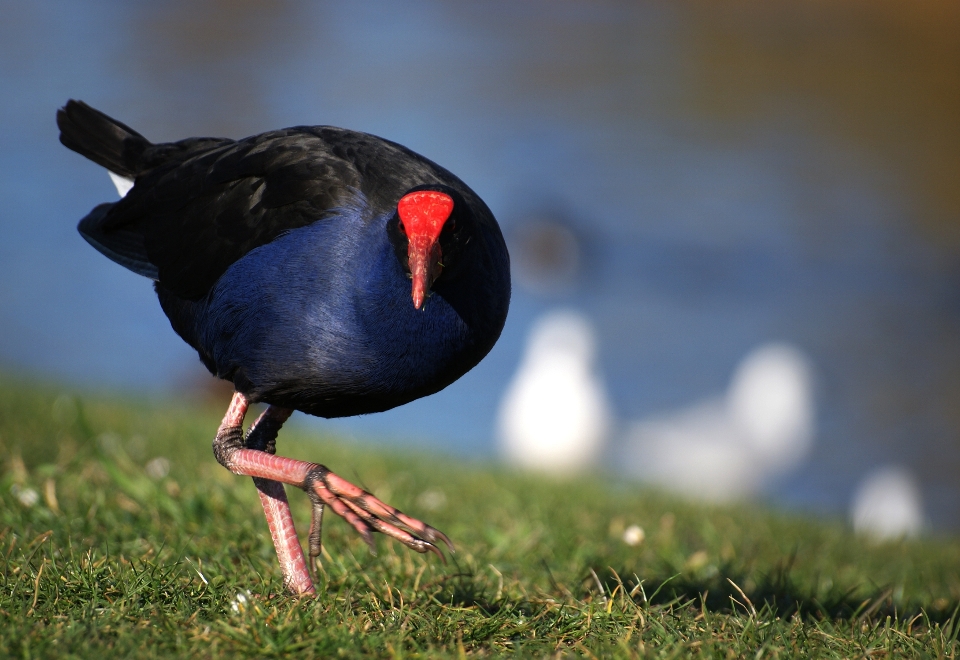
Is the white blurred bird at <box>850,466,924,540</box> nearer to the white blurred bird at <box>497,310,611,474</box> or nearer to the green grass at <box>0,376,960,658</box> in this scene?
the white blurred bird at <box>497,310,611,474</box>

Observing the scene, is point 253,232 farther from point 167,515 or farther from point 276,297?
point 167,515

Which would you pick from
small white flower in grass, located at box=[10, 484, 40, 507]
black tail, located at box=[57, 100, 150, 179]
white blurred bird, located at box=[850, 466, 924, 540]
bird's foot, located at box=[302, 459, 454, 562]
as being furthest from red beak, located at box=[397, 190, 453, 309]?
white blurred bird, located at box=[850, 466, 924, 540]

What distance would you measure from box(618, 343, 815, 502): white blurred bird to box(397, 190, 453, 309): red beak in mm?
7370

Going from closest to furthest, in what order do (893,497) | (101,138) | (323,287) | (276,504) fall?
(323,287), (276,504), (101,138), (893,497)

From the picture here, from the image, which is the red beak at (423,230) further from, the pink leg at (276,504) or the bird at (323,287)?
the pink leg at (276,504)

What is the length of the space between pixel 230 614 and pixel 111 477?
158 centimetres

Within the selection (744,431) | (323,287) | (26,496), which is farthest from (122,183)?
(744,431)

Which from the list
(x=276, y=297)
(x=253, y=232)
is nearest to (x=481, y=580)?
(x=276, y=297)

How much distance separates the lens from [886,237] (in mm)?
12602

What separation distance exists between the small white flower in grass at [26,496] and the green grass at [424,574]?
0.04 feet

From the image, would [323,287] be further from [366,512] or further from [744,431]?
[744,431]

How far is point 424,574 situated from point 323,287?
3.42 ft

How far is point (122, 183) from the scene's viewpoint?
143 inches

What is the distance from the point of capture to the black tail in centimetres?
359
